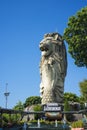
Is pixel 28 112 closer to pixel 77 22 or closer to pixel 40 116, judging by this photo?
pixel 40 116

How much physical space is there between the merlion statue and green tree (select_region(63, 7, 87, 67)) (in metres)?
21.5

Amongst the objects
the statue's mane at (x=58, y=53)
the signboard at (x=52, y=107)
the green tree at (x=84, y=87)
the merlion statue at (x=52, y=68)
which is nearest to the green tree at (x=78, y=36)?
the signboard at (x=52, y=107)

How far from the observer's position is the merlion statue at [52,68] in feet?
211

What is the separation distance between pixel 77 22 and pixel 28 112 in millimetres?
19945

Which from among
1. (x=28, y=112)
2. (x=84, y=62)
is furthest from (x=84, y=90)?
(x=84, y=62)

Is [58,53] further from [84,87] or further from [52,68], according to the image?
[84,87]

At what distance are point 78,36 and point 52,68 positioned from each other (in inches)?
915

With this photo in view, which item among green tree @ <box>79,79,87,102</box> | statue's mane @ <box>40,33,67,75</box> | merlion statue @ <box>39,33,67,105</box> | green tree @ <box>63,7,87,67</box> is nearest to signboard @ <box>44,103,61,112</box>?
merlion statue @ <box>39,33,67,105</box>

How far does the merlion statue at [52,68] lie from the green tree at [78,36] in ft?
70.7

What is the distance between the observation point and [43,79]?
66.1 m

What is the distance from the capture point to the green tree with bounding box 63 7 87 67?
136ft

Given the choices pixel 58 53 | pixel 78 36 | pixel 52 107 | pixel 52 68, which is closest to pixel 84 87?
pixel 52 68

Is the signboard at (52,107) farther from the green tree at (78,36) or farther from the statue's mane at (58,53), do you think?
the green tree at (78,36)

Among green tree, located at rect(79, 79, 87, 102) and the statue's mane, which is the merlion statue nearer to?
the statue's mane
